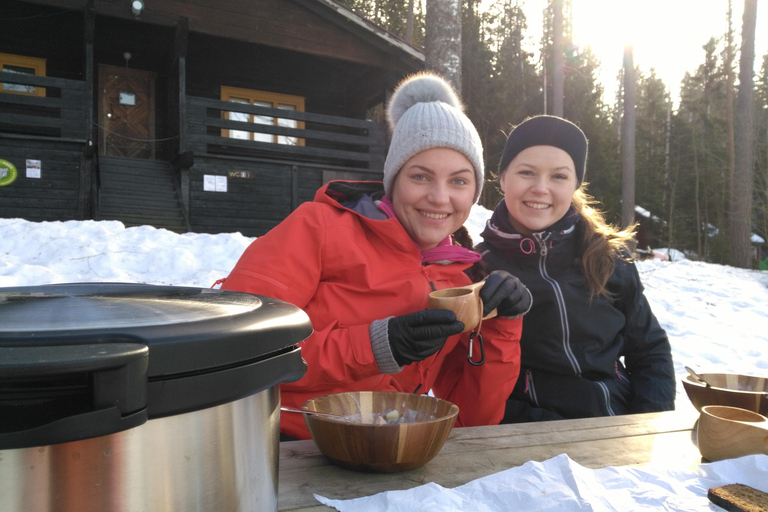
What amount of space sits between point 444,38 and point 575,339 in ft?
23.0

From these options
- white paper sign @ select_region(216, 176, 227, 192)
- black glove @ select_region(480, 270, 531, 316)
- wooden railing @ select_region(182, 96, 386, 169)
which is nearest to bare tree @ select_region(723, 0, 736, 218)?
wooden railing @ select_region(182, 96, 386, 169)

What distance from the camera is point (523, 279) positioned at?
2594 millimetres

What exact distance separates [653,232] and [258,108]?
22.2 m

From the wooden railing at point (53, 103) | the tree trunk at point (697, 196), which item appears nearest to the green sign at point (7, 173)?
the wooden railing at point (53, 103)

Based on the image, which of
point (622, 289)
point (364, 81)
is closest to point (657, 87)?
point (364, 81)

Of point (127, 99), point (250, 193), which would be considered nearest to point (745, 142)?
point (250, 193)

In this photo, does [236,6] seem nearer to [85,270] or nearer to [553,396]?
[85,270]

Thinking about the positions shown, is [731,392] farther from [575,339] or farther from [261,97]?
[261,97]

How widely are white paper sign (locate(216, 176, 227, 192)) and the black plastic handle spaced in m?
9.77

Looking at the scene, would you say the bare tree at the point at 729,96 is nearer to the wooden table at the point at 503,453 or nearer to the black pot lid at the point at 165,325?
the wooden table at the point at 503,453

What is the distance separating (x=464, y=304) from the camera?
5.14ft

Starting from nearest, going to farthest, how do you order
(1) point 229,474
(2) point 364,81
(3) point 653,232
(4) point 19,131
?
(1) point 229,474, (4) point 19,131, (2) point 364,81, (3) point 653,232

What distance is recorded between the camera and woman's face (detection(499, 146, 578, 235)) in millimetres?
2521

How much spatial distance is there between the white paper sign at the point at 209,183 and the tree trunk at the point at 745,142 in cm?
1476
